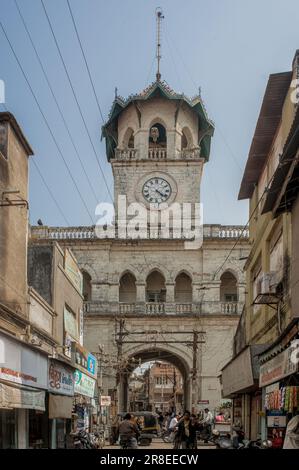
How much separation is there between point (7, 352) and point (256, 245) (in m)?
11.2

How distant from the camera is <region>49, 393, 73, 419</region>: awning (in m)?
15.7

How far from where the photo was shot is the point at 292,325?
11.5m

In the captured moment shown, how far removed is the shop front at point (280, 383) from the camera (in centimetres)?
1145

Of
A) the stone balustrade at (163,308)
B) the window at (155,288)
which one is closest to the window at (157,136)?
the window at (155,288)

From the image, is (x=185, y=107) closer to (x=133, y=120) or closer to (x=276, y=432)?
(x=133, y=120)

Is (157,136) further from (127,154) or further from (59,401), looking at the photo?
(59,401)

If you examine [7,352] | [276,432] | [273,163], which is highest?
[273,163]

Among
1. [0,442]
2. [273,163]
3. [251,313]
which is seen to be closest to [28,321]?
[0,442]

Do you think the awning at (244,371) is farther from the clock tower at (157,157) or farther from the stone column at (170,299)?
the clock tower at (157,157)

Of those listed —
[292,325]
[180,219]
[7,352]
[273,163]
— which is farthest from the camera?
[180,219]

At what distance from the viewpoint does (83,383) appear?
77.9 ft

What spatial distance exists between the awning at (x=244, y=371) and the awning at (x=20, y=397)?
5098mm

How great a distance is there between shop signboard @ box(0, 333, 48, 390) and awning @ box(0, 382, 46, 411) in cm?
12

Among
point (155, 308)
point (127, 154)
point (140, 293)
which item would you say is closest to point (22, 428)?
point (155, 308)
